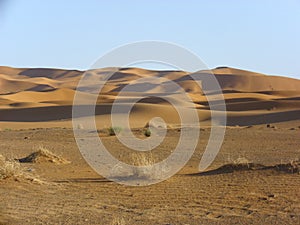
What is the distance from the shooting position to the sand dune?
5156 cm

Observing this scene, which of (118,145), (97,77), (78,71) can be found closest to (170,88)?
(97,77)

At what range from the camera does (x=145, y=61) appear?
1563 centimetres

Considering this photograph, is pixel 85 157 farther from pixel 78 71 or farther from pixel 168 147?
pixel 78 71

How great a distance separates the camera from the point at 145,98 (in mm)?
74812

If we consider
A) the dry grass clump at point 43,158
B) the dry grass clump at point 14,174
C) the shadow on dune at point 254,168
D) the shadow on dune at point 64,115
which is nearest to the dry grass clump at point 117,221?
the dry grass clump at point 14,174

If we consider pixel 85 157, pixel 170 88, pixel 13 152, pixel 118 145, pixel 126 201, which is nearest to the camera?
pixel 126 201

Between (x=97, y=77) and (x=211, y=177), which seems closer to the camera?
(x=211, y=177)

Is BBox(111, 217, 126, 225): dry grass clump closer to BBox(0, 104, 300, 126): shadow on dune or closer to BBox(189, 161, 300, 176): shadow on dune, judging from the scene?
BBox(189, 161, 300, 176): shadow on dune

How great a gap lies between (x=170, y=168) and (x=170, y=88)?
11106 cm

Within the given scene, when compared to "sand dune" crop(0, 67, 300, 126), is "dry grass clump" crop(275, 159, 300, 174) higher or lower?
higher

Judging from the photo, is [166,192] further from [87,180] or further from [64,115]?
[64,115]

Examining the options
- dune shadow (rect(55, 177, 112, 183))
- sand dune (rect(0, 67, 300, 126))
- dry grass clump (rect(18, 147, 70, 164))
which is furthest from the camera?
sand dune (rect(0, 67, 300, 126))

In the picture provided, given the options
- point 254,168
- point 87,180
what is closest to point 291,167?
point 254,168

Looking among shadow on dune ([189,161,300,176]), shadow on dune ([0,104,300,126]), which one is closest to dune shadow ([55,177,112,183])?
shadow on dune ([189,161,300,176])
